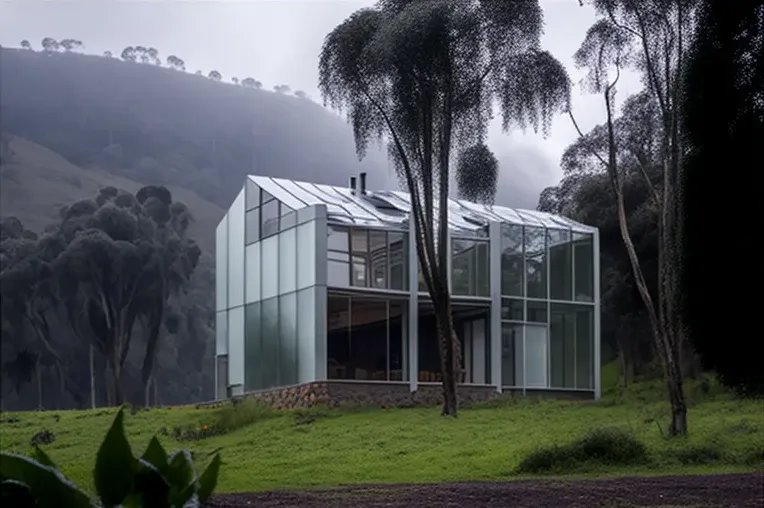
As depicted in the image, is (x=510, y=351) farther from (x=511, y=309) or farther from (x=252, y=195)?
(x=252, y=195)

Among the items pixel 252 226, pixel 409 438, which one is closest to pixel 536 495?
pixel 409 438

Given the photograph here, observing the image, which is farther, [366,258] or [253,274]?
[253,274]

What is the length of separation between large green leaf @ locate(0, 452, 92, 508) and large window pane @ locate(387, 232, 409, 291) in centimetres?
2589

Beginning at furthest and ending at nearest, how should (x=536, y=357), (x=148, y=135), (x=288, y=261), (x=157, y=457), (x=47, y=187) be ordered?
(x=148, y=135) < (x=47, y=187) < (x=536, y=357) < (x=288, y=261) < (x=157, y=457)

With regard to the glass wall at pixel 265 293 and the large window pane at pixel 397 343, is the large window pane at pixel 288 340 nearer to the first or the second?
the glass wall at pixel 265 293

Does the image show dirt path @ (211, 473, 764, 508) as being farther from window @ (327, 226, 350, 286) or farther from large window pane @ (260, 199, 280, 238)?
large window pane @ (260, 199, 280, 238)

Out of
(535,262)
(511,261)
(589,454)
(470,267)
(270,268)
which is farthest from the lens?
(535,262)

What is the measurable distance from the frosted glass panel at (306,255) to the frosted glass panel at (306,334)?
270 mm

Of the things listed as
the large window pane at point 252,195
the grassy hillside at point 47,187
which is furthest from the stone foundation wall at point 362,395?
the grassy hillside at point 47,187

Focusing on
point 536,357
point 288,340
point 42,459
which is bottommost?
point 536,357

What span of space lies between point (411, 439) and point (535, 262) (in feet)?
43.5

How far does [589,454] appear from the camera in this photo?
14.9 meters

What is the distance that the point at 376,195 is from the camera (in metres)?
32.6

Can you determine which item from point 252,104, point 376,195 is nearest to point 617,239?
point 376,195
